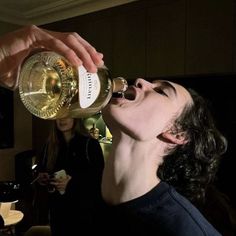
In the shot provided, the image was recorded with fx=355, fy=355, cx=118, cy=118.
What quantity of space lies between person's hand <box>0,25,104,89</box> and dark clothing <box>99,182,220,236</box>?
0.42 metres

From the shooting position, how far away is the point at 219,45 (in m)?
2.44

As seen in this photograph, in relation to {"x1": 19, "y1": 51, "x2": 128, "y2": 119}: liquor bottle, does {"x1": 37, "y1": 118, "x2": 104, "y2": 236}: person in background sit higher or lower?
lower

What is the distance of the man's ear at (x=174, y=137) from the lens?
1148 mm

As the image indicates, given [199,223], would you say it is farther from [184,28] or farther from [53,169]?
[184,28]

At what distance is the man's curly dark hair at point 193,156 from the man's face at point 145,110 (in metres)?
0.10

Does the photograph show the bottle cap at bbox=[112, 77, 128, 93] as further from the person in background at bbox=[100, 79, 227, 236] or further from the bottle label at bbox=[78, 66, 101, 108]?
the bottle label at bbox=[78, 66, 101, 108]

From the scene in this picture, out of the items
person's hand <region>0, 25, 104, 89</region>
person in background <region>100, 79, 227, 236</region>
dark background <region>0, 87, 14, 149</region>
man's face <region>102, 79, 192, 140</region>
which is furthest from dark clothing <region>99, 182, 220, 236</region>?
dark background <region>0, 87, 14, 149</region>

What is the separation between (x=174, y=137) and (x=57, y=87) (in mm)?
475

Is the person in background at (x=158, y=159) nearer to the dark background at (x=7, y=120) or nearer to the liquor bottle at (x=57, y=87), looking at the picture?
the liquor bottle at (x=57, y=87)

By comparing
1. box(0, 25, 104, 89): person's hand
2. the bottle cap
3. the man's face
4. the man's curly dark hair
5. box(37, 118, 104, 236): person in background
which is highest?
box(0, 25, 104, 89): person's hand

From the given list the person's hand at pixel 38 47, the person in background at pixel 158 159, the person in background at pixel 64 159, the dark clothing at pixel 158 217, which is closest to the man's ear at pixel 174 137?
the person in background at pixel 158 159

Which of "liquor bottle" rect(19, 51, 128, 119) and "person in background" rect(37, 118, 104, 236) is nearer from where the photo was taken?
"liquor bottle" rect(19, 51, 128, 119)

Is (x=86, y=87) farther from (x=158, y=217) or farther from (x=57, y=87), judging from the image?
(x=158, y=217)

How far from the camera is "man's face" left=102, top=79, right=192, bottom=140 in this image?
Result: 101 cm
